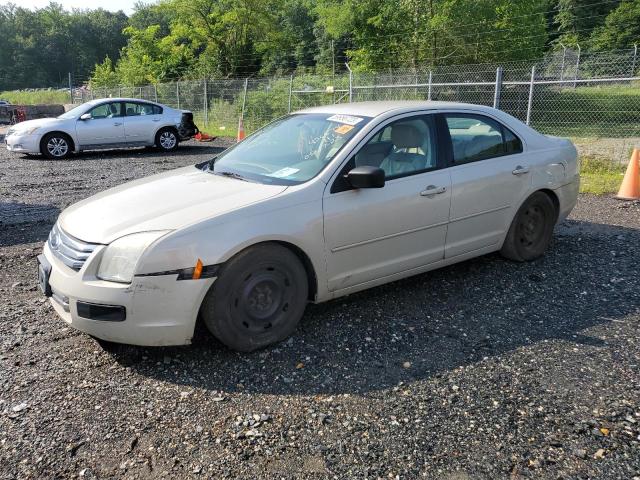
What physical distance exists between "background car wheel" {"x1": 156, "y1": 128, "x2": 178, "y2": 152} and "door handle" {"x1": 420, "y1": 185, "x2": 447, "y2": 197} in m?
12.0

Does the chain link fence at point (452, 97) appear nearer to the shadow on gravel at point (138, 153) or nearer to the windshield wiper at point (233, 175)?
the shadow on gravel at point (138, 153)

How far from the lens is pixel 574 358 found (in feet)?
11.4

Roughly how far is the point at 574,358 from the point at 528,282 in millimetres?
1386

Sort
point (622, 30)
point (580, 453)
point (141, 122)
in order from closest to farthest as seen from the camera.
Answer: point (580, 453)
point (141, 122)
point (622, 30)

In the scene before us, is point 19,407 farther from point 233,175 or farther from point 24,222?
point 24,222

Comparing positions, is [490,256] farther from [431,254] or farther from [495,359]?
A: [495,359]

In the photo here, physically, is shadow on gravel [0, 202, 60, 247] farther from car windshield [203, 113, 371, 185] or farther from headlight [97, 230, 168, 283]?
headlight [97, 230, 168, 283]

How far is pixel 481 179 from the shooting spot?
456cm

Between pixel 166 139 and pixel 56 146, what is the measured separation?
2835 millimetres

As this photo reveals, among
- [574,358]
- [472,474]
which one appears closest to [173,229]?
[472,474]

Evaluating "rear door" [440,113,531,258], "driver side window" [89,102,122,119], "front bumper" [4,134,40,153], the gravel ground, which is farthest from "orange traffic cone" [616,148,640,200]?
"front bumper" [4,134,40,153]

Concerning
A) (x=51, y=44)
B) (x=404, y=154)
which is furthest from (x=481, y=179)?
(x=51, y=44)

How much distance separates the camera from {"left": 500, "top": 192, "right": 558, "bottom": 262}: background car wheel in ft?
16.6

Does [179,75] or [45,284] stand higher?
[179,75]
